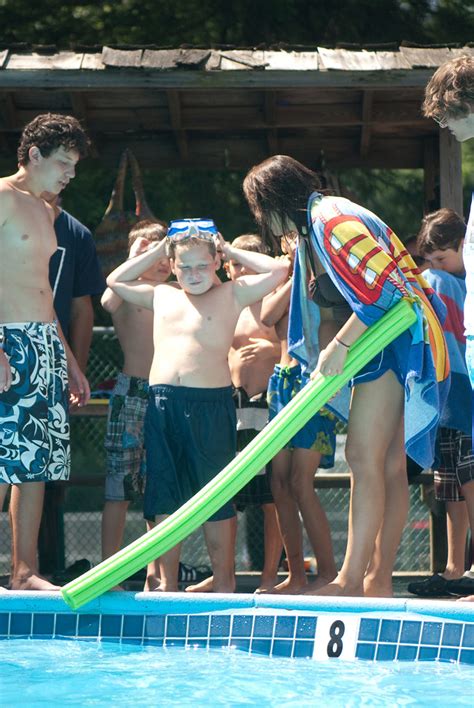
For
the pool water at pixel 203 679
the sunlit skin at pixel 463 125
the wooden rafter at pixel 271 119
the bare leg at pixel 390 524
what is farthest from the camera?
the wooden rafter at pixel 271 119

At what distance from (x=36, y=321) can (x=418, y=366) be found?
71.8 inches

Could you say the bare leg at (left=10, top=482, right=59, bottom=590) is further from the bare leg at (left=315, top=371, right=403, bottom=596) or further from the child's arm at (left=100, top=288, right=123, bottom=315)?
the bare leg at (left=315, top=371, right=403, bottom=596)

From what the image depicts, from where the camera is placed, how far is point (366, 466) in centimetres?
466

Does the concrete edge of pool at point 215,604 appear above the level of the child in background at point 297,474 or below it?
below

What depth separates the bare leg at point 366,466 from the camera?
15.1 ft

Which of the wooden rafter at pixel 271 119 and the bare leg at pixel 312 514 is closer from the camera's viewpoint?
the bare leg at pixel 312 514

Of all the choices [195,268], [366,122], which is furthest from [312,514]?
[366,122]

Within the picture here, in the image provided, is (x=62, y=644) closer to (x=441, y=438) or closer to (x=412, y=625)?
(x=412, y=625)

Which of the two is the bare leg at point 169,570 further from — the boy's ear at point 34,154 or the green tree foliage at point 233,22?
the green tree foliage at point 233,22

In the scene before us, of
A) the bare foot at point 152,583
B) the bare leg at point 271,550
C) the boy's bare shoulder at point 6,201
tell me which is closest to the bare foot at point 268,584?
the bare leg at point 271,550

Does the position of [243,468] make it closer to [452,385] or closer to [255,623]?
[255,623]

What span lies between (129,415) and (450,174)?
8.53ft

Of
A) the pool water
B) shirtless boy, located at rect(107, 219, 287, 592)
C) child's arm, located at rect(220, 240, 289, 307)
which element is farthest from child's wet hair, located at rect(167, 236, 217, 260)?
the pool water

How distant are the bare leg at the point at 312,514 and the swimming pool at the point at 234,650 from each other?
114 centimetres
